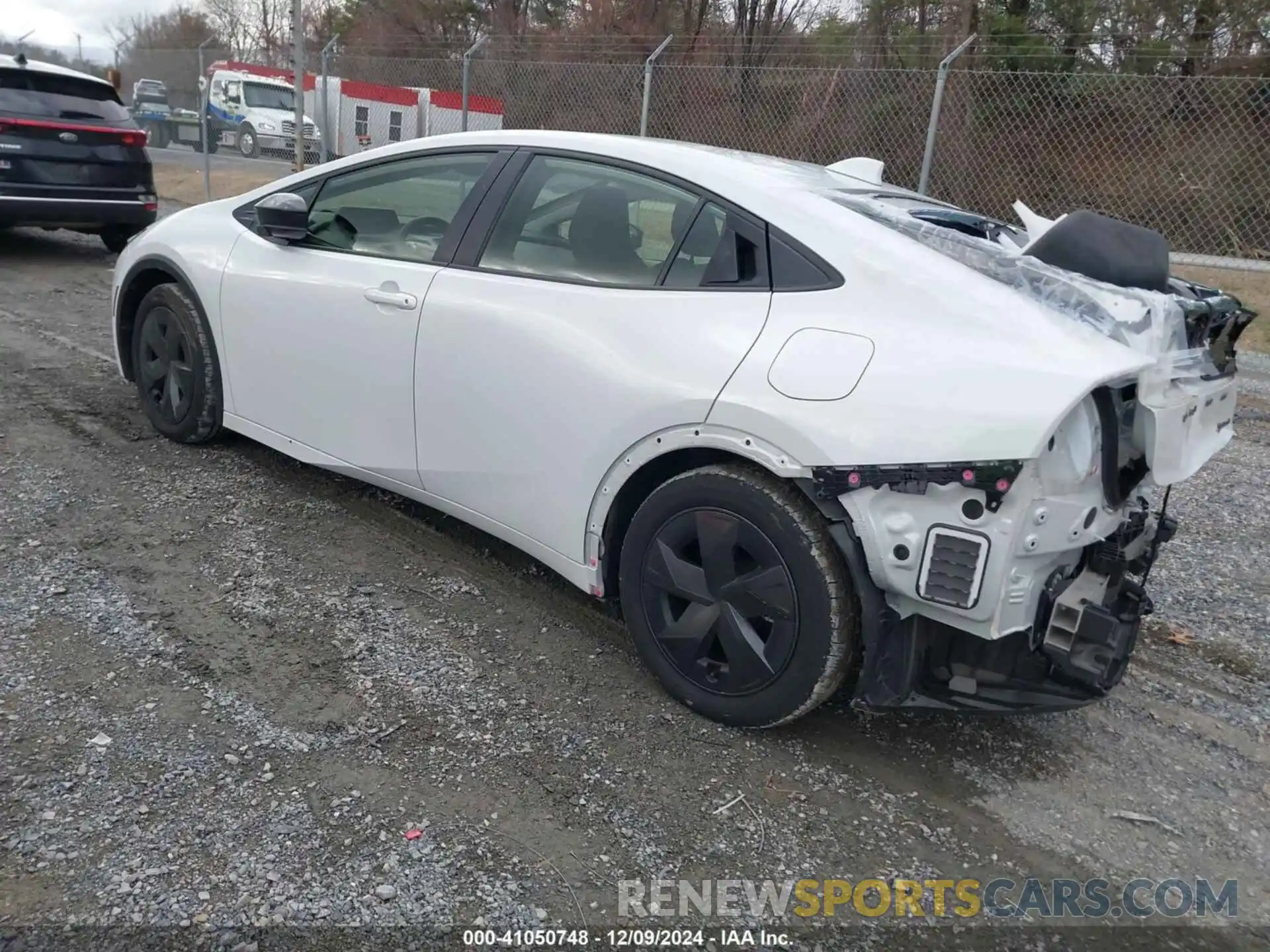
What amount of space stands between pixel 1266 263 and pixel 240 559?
31.1ft

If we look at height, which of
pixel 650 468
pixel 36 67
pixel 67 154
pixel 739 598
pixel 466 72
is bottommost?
pixel 739 598

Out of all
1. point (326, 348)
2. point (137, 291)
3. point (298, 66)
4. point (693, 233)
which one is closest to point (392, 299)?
point (326, 348)

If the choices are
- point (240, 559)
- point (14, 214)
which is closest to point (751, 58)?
point (14, 214)

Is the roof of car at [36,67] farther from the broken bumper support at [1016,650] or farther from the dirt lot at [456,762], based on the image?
the broken bumper support at [1016,650]

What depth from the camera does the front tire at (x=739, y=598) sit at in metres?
2.54

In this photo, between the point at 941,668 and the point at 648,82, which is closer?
the point at 941,668

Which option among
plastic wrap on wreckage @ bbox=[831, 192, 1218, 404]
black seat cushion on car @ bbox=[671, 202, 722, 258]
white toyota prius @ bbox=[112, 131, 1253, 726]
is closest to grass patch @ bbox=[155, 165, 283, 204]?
white toyota prius @ bbox=[112, 131, 1253, 726]

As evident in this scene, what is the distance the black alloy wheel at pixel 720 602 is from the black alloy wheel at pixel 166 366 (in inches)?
105

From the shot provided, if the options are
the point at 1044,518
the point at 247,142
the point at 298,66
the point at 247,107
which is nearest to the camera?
the point at 1044,518

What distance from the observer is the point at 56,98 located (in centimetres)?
879

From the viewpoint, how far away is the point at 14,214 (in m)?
8.55

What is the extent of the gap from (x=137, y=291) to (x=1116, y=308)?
14.2ft

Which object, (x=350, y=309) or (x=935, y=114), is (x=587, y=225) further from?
(x=935, y=114)

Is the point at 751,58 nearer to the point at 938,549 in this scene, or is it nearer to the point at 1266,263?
the point at 1266,263
